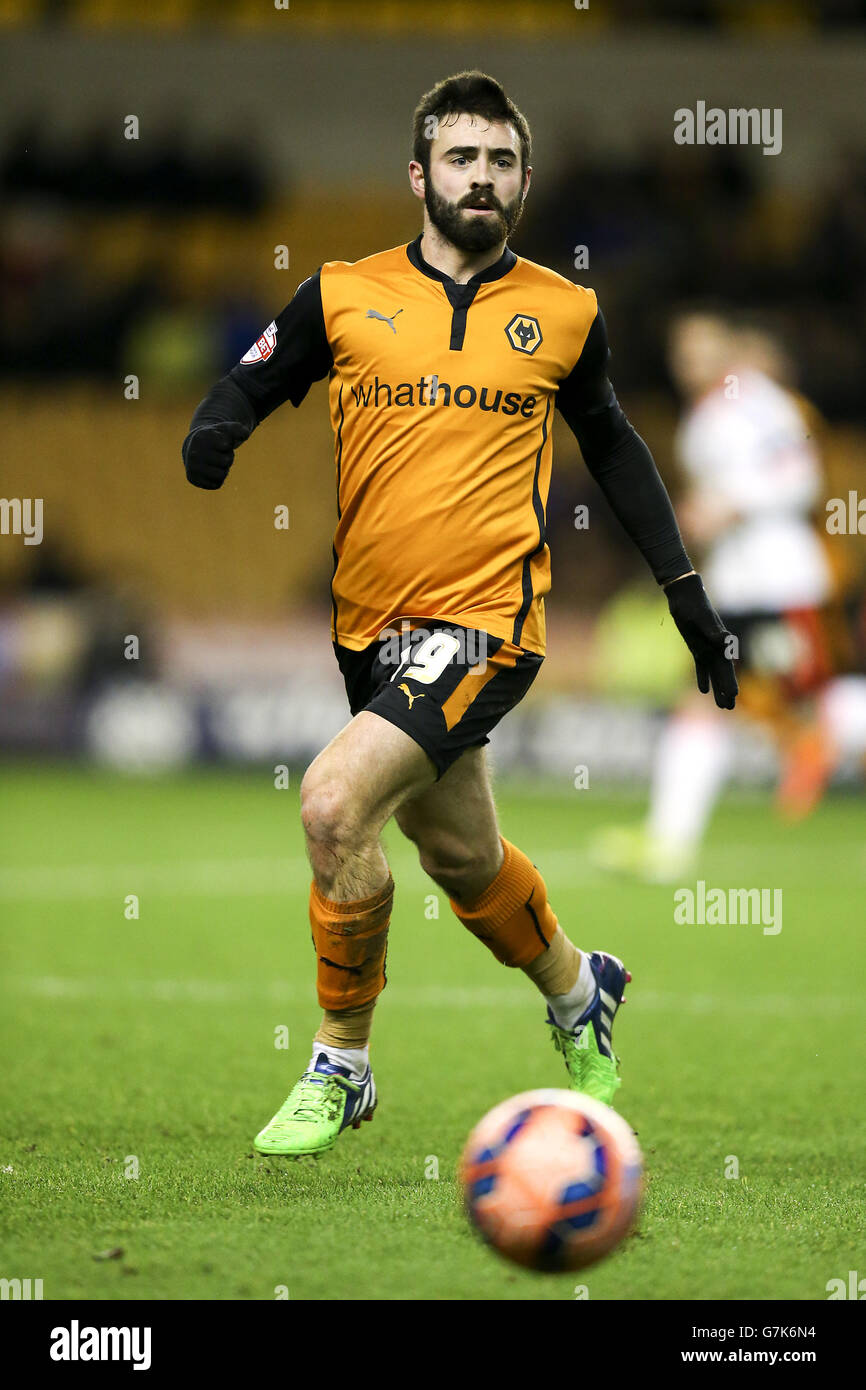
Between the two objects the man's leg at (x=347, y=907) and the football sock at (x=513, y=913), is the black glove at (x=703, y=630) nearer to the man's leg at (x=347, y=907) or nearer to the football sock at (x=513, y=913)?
the football sock at (x=513, y=913)

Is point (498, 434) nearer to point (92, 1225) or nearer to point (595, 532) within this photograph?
point (92, 1225)

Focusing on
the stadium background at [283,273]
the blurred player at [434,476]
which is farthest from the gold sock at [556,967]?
the stadium background at [283,273]

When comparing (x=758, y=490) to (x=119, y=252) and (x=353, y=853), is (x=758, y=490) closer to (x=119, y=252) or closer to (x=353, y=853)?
(x=353, y=853)

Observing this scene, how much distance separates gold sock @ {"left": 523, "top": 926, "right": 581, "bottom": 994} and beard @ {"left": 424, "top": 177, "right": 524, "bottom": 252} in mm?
1665

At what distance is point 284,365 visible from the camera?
424 cm

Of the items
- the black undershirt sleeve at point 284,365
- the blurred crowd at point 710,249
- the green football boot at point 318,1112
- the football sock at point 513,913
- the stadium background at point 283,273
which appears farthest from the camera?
the blurred crowd at point 710,249

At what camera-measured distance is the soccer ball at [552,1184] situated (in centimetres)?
313

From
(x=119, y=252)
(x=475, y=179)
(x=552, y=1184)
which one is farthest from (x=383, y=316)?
(x=119, y=252)

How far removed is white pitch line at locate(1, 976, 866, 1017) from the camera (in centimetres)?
613

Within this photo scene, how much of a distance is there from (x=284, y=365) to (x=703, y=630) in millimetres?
1195

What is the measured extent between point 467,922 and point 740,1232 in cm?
113

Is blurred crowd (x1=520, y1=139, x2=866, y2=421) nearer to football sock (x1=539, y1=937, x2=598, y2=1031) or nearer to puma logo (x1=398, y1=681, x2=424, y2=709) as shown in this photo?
football sock (x1=539, y1=937, x2=598, y2=1031)

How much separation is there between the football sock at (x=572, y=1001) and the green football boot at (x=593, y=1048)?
0.04 feet

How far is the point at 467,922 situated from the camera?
4.42 metres
